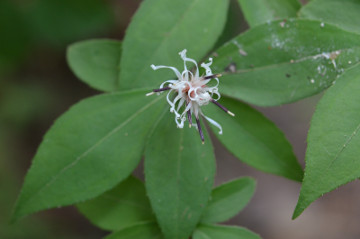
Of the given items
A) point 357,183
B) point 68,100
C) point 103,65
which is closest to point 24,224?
point 68,100

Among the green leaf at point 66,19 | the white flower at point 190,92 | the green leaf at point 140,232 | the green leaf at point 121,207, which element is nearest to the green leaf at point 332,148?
the white flower at point 190,92

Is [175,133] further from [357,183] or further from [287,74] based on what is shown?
[357,183]

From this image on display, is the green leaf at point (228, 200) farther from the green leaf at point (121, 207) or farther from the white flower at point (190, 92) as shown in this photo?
the white flower at point (190, 92)

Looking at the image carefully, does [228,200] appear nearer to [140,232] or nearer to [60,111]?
[140,232]

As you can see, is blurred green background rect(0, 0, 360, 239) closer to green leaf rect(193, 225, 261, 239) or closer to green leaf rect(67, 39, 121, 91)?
green leaf rect(67, 39, 121, 91)

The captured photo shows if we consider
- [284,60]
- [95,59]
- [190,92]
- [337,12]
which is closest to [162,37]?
[190,92]

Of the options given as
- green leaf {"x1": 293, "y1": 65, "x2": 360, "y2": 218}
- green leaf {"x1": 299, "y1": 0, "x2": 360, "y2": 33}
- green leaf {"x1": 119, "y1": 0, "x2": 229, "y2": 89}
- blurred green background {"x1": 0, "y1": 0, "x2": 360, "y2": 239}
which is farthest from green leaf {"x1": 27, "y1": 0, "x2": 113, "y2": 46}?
green leaf {"x1": 293, "y1": 65, "x2": 360, "y2": 218}
